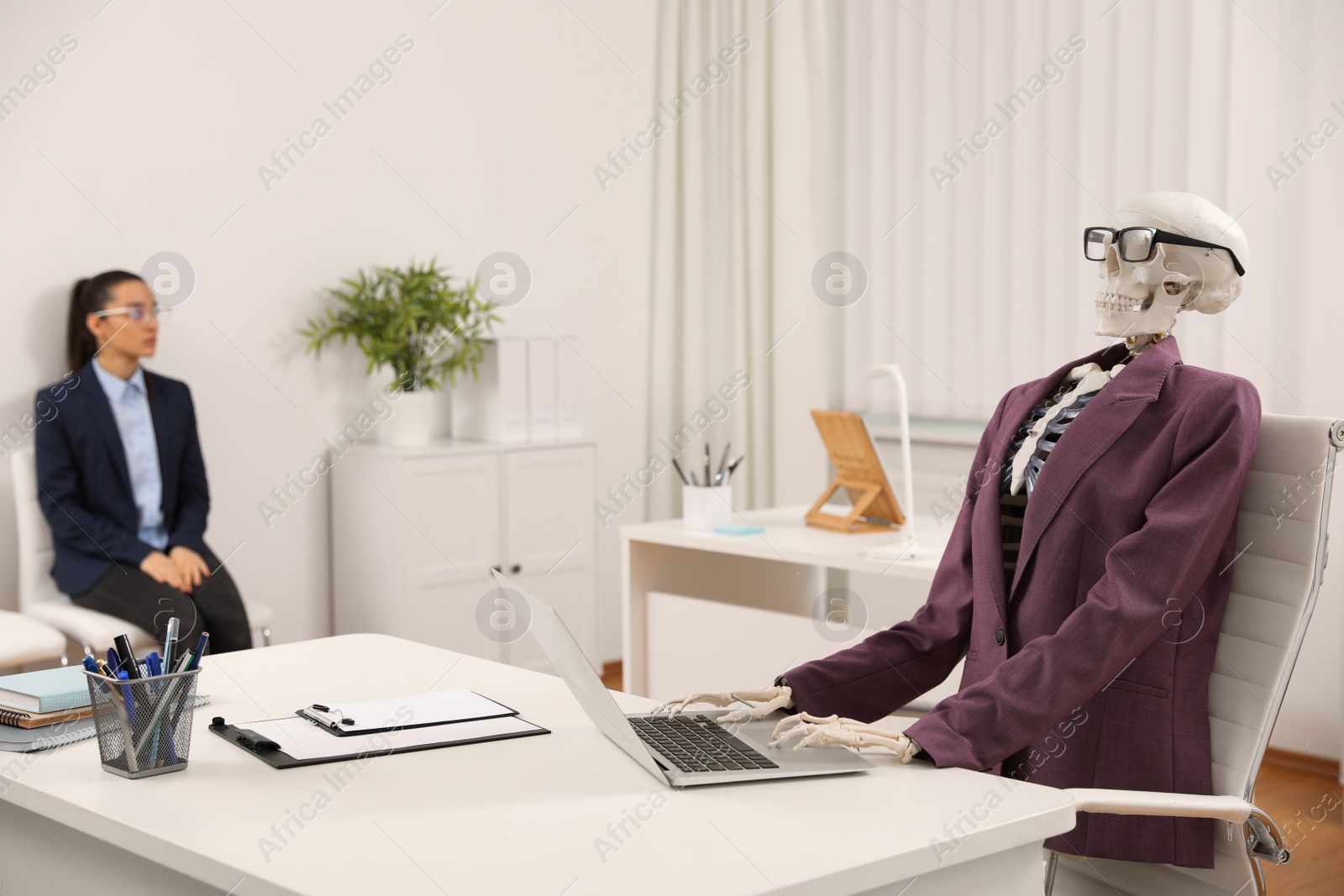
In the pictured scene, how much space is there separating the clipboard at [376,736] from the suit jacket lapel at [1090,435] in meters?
0.73

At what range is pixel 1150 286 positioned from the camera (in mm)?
1771

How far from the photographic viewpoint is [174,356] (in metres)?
3.94

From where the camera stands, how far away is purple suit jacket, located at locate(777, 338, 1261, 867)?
151 cm

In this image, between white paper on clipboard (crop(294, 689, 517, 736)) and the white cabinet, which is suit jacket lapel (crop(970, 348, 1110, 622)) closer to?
white paper on clipboard (crop(294, 689, 517, 736))

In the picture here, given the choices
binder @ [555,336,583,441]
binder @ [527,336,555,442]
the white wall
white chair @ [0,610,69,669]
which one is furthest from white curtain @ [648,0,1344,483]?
white chair @ [0,610,69,669]

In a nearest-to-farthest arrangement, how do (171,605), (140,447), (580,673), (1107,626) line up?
1. (580,673)
2. (1107,626)
3. (171,605)
4. (140,447)

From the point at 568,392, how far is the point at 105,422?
1.59 metres

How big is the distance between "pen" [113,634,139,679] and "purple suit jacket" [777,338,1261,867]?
0.78 metres

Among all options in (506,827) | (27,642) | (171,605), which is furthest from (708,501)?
(506,827)

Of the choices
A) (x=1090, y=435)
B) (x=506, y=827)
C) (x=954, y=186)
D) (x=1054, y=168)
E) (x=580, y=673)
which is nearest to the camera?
(x=506, y=827)

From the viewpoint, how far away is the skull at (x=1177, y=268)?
174cm

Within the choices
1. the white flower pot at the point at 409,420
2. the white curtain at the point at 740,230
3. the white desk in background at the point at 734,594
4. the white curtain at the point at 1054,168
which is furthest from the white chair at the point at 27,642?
the white curtain at the point at 1054,168

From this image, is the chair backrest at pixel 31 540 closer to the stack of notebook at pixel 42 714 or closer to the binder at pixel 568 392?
the binder at pixel 568 392

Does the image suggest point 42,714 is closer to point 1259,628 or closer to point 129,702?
point 129,702
